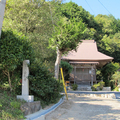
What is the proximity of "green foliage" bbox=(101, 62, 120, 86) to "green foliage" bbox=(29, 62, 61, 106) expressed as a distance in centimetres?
1604

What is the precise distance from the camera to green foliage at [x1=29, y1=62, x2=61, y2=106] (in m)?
6.12

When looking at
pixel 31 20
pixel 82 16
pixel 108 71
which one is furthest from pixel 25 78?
pixel 82 16

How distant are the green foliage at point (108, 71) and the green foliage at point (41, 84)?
16041mm

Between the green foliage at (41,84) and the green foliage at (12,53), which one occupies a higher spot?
the green foliage at (12,53)

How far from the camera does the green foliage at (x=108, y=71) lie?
2125 centimetres

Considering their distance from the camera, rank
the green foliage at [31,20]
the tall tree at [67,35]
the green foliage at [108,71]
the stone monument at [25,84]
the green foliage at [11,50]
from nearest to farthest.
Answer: the green foliage at [11,50], the stone monument at [25,84], the tall tree at [67,35], the green foliage at [31,20], the green foliage at [108,71]

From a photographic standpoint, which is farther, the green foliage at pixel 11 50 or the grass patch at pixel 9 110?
the green foliage at pixel 11 50

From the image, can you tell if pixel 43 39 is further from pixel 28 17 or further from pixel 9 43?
pixel 9 43

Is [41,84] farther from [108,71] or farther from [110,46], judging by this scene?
[110,46]

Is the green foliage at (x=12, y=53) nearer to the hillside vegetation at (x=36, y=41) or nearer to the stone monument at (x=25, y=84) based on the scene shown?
the hillside vegetation at (x=36, y=41)

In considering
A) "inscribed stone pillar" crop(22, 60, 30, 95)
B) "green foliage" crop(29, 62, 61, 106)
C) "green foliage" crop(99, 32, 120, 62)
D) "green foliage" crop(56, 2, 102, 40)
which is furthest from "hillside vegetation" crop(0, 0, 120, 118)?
"green foliage" crop(56, 2, 102, 40)

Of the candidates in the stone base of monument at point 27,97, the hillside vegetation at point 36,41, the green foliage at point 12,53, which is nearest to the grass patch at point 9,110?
the hillside vegetation at point 36,41

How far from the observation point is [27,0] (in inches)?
385

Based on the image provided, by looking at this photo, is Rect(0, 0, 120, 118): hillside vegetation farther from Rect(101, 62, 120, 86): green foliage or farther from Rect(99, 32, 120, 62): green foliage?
Rect(99, 32, 120, 62): green foliage
